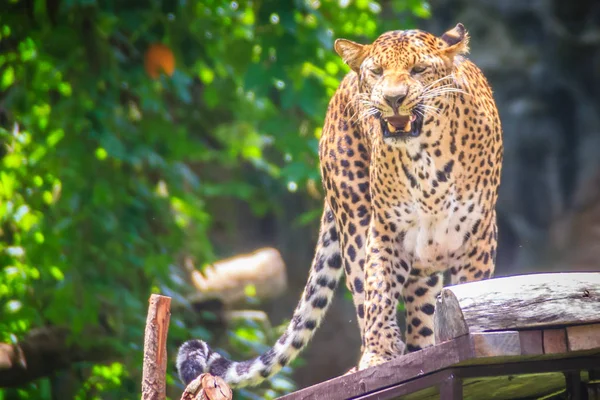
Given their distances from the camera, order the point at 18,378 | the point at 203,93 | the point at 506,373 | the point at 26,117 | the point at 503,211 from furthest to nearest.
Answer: the point at 503,211, the point at 203,93, the point at 26,117, the point at 18,378, the point at 506,373

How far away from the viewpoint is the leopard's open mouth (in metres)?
5.18

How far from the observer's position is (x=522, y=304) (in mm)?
3717

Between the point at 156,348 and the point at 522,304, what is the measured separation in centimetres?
142

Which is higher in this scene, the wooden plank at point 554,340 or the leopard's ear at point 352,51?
the leopard's ear at point 352,51

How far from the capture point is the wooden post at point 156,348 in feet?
13.9

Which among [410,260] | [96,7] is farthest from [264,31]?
[410,260]

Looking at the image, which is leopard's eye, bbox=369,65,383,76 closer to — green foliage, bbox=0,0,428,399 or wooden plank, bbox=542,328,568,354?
wooden plank, bbox=542,328,568,354

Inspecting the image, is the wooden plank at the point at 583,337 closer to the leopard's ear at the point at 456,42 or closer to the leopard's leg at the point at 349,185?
the leopard's ear at the point at 456,42

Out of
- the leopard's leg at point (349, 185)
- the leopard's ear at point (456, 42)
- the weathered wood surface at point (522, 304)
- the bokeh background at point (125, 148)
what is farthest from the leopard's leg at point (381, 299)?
the bokeh background at point (125, 148)

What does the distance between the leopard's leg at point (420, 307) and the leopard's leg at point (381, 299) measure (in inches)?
22.2

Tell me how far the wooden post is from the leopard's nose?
4.70 feet

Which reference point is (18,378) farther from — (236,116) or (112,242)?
(236,116)

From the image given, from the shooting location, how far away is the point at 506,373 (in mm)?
4008

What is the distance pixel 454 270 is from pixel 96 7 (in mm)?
4799
